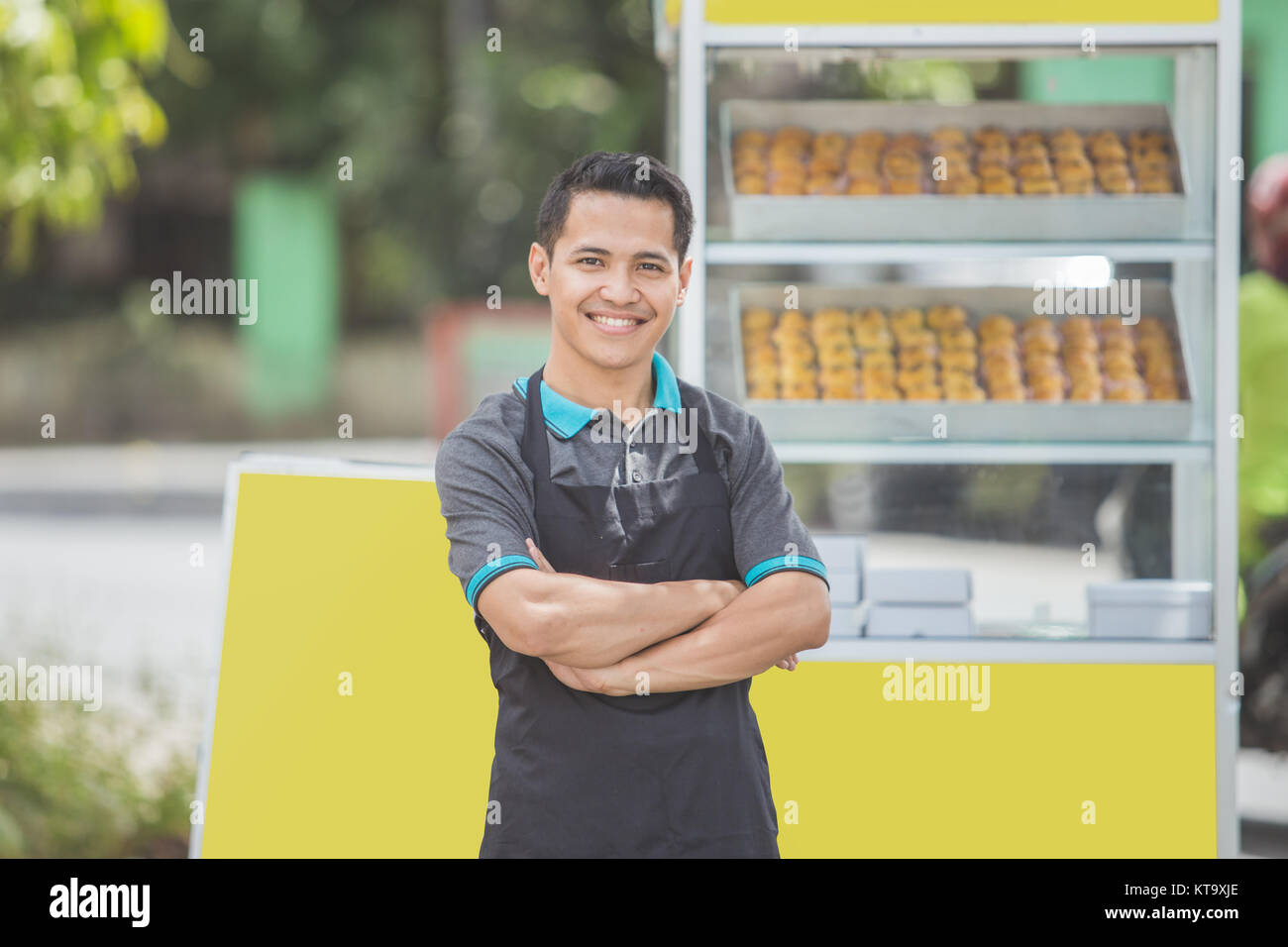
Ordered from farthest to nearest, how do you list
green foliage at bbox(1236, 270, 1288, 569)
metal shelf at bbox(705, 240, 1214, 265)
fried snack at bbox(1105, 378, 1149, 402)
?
1. green foliage at bbox(1236, 270, 1288, 569)
2. fried snack at bbox(1105, 378, 1149, 402)
3. metal shelf at bbox(705, 240, 1214, 265)

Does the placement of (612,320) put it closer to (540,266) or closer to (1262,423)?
(540,266)

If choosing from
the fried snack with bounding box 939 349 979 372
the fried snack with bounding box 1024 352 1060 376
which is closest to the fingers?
the fried snack with bounding box 939 349 979 372

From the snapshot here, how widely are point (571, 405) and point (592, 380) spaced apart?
0.18 ft

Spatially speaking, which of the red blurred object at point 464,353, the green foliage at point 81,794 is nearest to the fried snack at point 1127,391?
the green foliage at point 81,794

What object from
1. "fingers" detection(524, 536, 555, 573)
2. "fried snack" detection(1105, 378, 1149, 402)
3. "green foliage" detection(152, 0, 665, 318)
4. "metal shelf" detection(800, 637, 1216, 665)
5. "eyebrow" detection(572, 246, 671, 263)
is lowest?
"metal shelf" detection(800, 637, 1216, 665)

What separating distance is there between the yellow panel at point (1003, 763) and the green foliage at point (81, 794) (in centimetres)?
205

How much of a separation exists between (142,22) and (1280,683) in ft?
13.0

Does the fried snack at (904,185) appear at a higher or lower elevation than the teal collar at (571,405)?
higher

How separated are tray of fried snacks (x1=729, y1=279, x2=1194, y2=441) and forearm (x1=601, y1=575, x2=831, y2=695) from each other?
4.39ft

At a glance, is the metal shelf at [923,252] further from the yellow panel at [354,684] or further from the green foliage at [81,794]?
the green foliage at [81,794]

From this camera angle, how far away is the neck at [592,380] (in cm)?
227

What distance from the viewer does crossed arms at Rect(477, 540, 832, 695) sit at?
2.12 metres

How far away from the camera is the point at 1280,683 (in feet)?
15.1

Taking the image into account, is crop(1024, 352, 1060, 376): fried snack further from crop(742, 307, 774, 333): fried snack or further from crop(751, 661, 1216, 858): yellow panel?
crop(751, 661, 1216, 858): yellow panel
